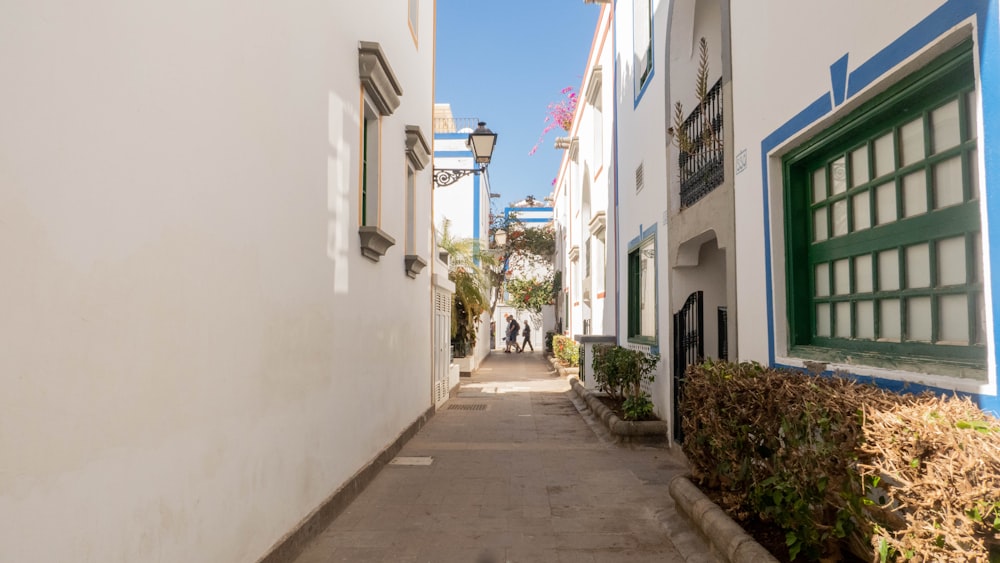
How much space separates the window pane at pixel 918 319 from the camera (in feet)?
10.7

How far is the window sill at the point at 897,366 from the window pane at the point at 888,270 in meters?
0.38

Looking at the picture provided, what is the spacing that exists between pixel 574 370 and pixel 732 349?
1337cm

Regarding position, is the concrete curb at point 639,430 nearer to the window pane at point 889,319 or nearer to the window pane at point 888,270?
the window pane at point 889,319

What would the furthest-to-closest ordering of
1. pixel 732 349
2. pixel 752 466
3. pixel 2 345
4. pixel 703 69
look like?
1. pixel 703 69
2. pixel 732 349
3. pixel 752 466
4. pixel 2 345

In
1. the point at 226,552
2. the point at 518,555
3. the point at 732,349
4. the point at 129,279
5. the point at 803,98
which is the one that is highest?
the point at 803,98

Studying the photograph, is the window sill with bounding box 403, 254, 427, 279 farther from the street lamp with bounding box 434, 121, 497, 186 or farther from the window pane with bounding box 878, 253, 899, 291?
the window pane with bounding box 878, 253, 899, 291

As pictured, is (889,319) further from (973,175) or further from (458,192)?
(458,192)

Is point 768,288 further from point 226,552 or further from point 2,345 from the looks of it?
point 2,345

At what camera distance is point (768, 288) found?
15.8 feet

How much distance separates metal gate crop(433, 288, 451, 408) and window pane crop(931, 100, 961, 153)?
960 cm

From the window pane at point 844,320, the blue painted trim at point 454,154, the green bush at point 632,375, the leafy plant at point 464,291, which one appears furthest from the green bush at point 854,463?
the blue painted trim at point 454,154

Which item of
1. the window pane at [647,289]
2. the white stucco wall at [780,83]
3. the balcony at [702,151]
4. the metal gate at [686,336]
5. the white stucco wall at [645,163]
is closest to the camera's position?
the white stucco wall at [780,83]

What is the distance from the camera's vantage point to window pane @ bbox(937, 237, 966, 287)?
296 cm

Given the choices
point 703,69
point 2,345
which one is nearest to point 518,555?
point 2,345
